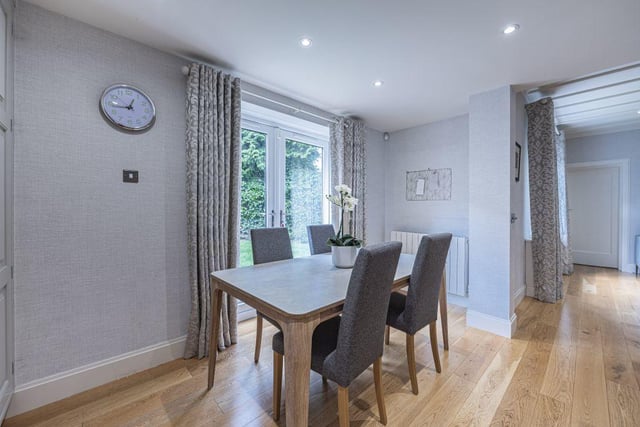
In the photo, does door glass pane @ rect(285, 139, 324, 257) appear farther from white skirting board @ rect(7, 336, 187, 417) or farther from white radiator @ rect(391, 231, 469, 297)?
white radiator @ rect(391, 231, 469, 297)

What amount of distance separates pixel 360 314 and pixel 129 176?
1.86 metres

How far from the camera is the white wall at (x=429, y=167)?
135 inches

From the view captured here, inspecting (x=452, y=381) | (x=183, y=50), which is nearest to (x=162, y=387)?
(x=452, y=381)

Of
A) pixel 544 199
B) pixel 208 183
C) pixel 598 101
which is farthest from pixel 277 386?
pixel 598 101

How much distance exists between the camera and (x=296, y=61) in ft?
7.17

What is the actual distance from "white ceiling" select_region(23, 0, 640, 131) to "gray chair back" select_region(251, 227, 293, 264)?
1.42m

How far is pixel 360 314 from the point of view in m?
1.23

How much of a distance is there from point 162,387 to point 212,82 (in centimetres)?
228

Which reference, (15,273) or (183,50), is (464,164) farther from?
(15,273)

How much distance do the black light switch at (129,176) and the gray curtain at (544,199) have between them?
14.0 feet

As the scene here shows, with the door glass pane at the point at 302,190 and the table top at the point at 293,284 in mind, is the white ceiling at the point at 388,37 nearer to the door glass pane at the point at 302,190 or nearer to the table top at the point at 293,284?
the door glass pane at the point at 302,190

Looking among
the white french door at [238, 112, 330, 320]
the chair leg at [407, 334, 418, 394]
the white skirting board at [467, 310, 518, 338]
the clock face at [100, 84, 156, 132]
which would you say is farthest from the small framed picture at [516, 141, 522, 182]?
the clock face at [100, 84, 156, 132]

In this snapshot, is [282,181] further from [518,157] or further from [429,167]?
[518,157]

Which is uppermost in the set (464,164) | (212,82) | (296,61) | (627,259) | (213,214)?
(296,61)
